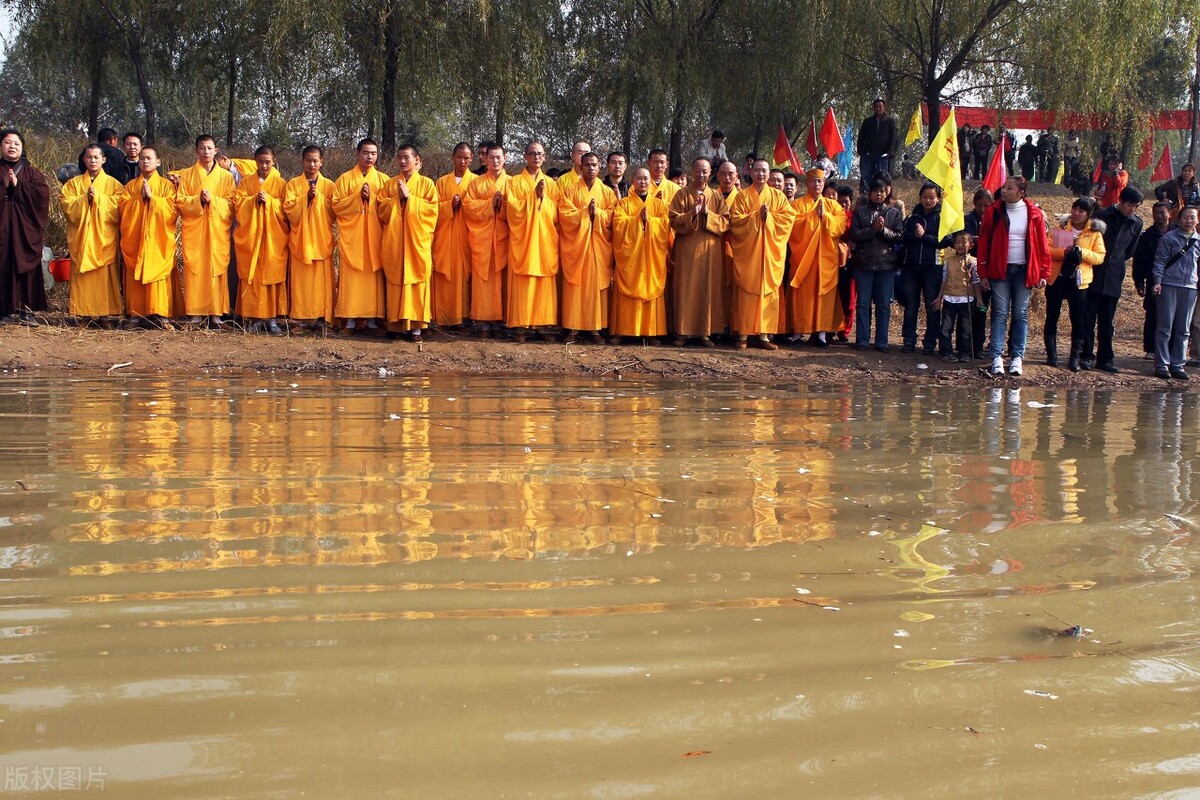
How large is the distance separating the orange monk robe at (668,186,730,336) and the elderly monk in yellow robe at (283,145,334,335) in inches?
122

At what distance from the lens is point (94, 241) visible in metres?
11.3

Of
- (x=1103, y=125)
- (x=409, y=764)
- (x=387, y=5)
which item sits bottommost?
(x=409, y=764)

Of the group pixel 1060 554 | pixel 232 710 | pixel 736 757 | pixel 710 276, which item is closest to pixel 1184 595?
pixel 1060 554

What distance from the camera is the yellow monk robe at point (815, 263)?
11.7 metres

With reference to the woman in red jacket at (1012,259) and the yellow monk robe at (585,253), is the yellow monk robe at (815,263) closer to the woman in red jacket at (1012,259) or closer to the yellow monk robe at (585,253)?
the woman in red jacket at (1012,259)

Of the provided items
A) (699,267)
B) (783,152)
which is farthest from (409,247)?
(783,152)

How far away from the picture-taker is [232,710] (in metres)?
3.11

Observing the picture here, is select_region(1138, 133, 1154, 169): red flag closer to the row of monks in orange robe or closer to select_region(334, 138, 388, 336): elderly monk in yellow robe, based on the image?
the row of monks in orange robe

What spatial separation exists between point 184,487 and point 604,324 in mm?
Result: 6465

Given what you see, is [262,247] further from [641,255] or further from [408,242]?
[641,255]

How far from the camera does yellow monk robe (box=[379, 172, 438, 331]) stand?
36.7ft

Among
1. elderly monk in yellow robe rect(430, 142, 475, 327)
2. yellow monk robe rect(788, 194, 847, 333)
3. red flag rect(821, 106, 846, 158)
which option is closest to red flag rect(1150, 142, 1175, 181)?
red flag rect(821, 106, 846, 158)

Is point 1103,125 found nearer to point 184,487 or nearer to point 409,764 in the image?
point 184,487

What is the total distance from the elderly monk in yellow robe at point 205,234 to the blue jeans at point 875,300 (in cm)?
573
